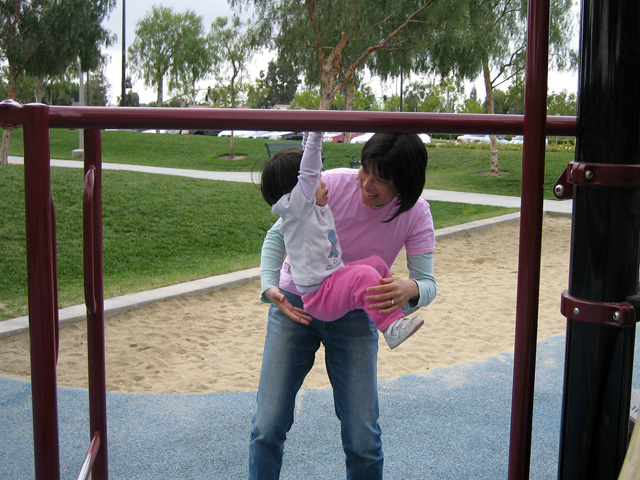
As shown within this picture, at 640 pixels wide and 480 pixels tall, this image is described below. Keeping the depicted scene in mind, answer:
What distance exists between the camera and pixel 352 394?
1.79 meters

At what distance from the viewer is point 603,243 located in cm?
111

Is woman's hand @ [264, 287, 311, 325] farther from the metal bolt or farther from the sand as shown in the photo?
the sand

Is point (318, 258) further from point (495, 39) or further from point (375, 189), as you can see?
point (495, 39)

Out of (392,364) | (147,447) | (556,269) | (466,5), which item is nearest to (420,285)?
(147,447)

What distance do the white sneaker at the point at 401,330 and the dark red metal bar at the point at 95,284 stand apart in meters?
0.74

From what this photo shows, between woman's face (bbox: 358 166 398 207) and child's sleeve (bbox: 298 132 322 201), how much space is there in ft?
0.37

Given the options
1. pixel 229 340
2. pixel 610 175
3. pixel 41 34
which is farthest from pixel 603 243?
pixel 41 34

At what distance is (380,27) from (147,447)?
15.9m

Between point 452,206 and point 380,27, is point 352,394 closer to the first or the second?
point 452,206

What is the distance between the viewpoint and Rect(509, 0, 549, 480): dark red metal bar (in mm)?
1108

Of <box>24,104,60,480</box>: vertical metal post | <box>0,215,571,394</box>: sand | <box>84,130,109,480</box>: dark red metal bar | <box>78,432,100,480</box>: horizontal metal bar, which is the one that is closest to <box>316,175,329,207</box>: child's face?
<box>84,130,109,480</box>: dark red metal bar

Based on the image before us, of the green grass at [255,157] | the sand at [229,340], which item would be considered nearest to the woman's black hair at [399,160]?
the sand at [229,340]

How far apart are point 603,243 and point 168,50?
33.0 meters

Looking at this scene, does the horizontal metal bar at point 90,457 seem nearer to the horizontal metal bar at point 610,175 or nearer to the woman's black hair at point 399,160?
the woman's black hair at point 399,160
